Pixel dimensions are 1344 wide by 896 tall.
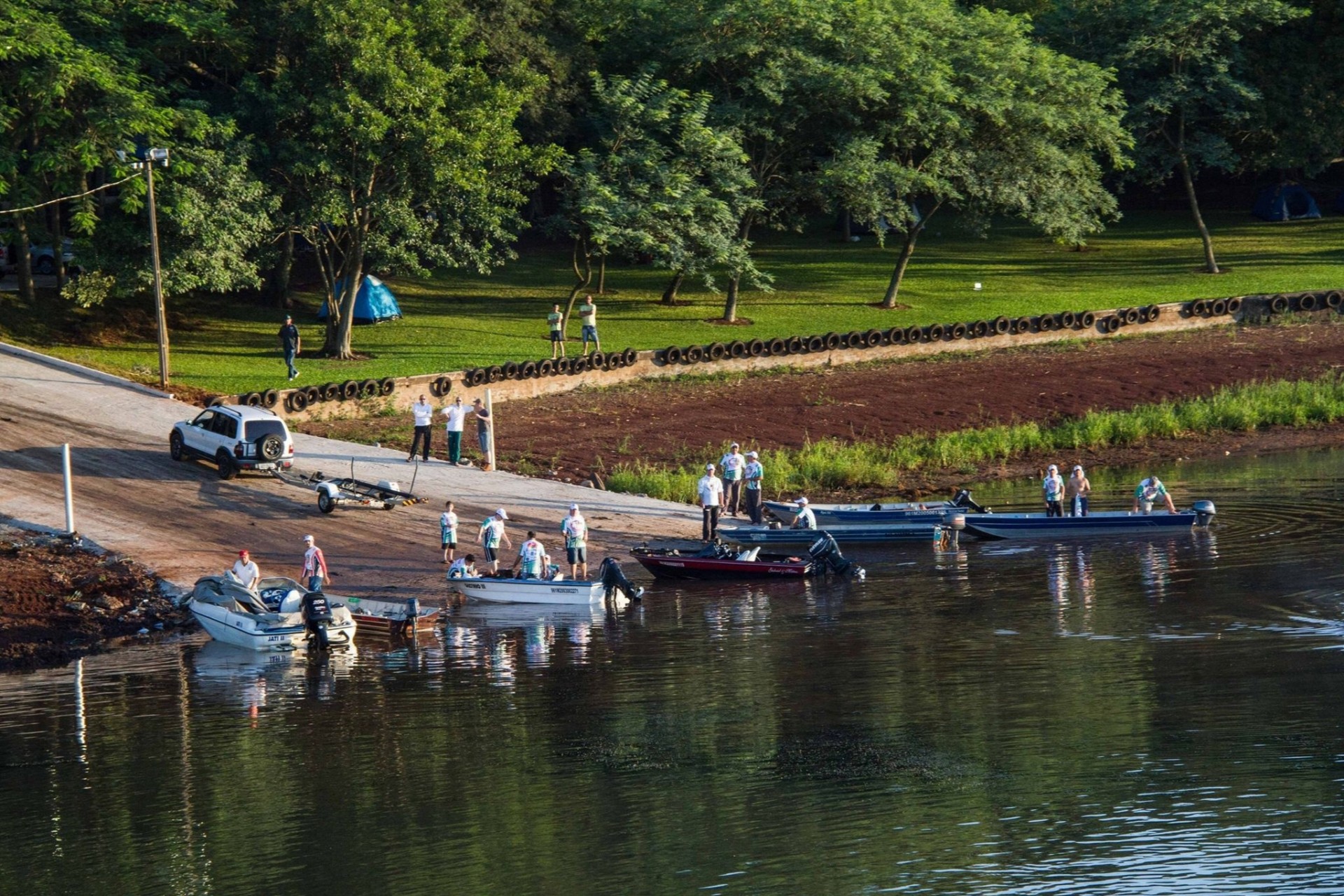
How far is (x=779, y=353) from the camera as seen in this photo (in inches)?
2185

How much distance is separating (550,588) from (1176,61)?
4961 centimetres

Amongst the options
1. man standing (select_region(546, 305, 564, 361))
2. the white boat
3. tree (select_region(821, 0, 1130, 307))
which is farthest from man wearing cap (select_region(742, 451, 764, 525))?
tree (select_region(821, 0, 1130, 307))

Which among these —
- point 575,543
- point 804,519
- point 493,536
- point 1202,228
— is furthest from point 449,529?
point 1202,228

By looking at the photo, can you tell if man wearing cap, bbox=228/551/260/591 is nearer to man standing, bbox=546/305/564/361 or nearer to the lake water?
the lake water

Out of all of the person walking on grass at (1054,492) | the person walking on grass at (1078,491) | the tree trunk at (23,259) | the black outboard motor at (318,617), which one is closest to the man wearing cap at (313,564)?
the black outboard motor at (318,617)

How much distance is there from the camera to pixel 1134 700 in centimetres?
2253

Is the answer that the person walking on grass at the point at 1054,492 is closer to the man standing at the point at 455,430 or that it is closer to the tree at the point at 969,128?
the man standing at the point at 455,430

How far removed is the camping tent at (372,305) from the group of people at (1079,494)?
31.0m

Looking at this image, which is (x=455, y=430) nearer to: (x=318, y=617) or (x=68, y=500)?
(x=68, y=500)

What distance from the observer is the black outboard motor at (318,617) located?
28.2m

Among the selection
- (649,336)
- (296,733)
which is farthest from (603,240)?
(296,733)

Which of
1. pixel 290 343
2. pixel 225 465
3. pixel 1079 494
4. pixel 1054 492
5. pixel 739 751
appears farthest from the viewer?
pixel 290 343

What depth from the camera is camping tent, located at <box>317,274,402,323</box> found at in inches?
2360

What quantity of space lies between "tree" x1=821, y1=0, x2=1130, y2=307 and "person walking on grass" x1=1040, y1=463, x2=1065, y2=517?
25263mm
